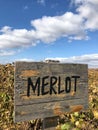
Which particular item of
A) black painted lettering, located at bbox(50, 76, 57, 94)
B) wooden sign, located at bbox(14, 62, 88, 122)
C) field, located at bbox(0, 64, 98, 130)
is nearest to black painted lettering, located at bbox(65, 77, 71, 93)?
wooden sign, located at bbox(14, 62, 88, 122)

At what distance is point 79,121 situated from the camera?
4781 mm

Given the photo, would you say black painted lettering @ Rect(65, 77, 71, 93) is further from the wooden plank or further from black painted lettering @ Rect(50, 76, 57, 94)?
the wooden plank

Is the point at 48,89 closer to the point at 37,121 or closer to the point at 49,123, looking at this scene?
the point at 49,123

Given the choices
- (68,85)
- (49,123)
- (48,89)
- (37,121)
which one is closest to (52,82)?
(48,89)

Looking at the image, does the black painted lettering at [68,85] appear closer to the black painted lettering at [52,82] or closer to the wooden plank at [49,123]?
the black painted lettering at [52,82]

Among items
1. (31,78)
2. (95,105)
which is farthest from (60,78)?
(95,105)

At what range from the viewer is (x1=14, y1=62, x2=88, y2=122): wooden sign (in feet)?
10.7

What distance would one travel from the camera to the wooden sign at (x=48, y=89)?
10.7ft

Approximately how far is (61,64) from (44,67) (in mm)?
289

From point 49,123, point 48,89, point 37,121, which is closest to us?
point 48,89

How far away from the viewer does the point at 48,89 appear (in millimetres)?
3512

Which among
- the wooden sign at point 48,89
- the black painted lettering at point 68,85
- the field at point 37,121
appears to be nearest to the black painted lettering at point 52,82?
the wooden sign at point 48,89

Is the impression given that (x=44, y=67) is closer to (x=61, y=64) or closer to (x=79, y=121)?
(x=61, y=64)

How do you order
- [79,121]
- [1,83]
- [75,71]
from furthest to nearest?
[1,83] < [79,121] < [75,71]
